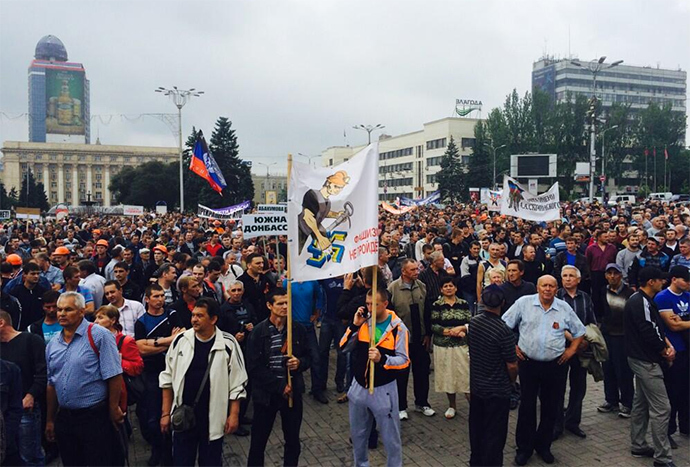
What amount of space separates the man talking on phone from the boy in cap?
2.43 feet

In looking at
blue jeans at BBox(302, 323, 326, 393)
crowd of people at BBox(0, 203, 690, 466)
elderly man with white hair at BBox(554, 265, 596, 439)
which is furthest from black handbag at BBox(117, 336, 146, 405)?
elderly man with white hair at BBox(554, 265, 596, 439)

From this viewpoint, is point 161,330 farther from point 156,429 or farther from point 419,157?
point 419,157

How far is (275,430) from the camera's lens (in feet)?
21.5

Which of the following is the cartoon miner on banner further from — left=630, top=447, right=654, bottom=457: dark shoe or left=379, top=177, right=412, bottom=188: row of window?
left=379, top=177, right=412, bottom=188: row of window

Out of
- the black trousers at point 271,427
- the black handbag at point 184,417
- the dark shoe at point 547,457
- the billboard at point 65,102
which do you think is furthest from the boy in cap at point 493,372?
the billboard at point 65,102

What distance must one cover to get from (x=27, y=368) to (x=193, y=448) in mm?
1549

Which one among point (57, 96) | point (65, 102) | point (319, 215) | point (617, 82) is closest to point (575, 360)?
point (319, 215)

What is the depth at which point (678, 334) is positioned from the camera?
590 centimetres

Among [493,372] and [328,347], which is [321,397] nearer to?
[328,347]

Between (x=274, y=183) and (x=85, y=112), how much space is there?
4961 centimetres

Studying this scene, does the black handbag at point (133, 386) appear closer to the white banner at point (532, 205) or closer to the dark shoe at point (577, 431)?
the dark shoe at point (577, 431)

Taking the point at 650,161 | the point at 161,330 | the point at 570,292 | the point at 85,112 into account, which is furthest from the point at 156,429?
the point at 85,112

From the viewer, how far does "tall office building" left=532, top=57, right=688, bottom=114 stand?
119 meters

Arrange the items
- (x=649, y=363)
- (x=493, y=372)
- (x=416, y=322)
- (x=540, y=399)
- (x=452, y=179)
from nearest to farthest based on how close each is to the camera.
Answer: (x=493, y=372)
(x=649, y=363)
(x=540, y=399)
(x=416, y=322)
(x=452, y=179)
